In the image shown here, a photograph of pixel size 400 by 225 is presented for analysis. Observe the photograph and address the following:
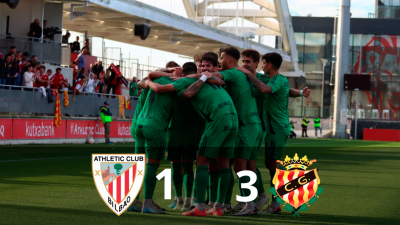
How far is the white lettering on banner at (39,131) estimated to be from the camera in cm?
2017

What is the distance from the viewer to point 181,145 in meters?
7.01

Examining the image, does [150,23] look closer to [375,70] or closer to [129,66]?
[129,66]

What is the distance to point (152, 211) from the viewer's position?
6551 millimetres

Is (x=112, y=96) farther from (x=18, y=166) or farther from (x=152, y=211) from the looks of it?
(x=152, y=211)

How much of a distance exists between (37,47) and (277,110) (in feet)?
57.1

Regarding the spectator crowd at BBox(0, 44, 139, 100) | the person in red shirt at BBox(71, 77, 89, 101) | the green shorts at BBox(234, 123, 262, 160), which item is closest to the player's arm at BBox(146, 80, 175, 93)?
the green shorts at BBox(234, 123, 262, 160)

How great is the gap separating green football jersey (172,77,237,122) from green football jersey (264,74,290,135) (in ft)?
2.82

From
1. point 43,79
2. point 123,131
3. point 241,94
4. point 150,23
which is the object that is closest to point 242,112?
point 241,94

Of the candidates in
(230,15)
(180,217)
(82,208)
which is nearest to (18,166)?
(82,208)

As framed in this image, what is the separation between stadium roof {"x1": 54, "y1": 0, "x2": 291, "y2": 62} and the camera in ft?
95.9

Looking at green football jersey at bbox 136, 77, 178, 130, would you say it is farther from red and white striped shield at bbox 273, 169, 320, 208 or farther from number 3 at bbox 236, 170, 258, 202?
red and white striped shield at bbox 273, 169, 320, 208

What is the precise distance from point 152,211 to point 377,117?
49.3 metres

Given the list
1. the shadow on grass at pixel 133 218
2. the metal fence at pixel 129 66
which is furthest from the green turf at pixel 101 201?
the metal fence at pixel 129 66

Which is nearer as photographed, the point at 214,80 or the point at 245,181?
the point at 214,80
